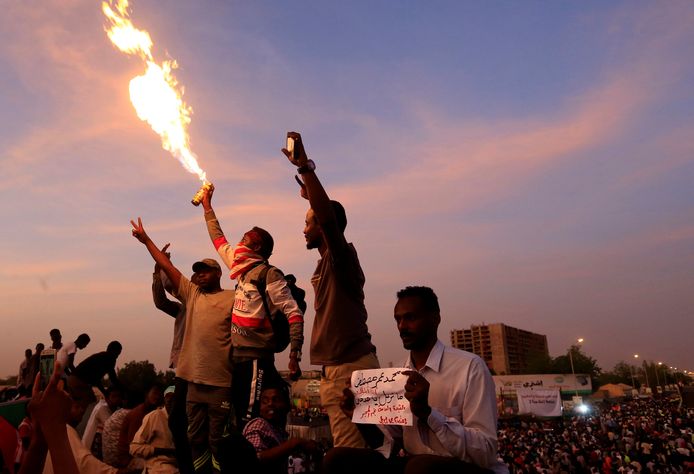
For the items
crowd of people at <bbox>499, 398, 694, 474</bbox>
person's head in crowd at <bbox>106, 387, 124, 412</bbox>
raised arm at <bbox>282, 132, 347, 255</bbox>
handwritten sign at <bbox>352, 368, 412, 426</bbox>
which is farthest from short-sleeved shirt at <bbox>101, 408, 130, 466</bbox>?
crowd of people at <bbox>499, 398, 694, 474</bbox>

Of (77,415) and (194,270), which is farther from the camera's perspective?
(194,270)

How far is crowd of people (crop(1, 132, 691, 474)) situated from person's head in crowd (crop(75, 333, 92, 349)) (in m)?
4.22

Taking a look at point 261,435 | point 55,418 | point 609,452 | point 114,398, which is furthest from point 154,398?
point 609,452

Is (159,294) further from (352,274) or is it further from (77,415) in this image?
(352,274)

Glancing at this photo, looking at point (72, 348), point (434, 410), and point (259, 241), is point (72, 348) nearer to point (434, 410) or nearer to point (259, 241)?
point (259, 241)

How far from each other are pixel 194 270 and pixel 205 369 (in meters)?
1.18

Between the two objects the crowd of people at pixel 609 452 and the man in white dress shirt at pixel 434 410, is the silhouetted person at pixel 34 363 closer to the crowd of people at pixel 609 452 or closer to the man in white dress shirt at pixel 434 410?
the man in white dress shirt at pixel 434 410

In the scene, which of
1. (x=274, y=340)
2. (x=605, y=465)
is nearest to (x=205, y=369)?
(x=274, y=340)

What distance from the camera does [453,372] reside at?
310 centimetres

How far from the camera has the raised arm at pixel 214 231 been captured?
5.98 m

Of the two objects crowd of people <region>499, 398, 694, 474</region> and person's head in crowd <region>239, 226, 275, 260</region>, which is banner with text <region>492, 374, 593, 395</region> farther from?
person's head in crowd <region>239, 226, 275, 260</region>

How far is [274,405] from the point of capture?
15.8 feet

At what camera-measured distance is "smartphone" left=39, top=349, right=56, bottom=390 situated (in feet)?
31.3

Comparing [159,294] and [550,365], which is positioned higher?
[550,365]
